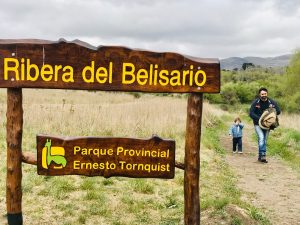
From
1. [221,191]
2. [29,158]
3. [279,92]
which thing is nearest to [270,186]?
[221,191]

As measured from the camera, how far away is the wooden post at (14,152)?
5309 mm

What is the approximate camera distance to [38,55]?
5.20 m

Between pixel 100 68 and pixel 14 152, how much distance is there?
1404 millimetres

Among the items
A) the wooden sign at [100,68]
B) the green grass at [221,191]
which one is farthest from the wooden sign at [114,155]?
the green grass at [221,191]

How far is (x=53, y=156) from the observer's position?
17.6 feet

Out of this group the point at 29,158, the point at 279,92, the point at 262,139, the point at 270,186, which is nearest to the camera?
the point at 29,158

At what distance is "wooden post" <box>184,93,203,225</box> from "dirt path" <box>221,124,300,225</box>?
1.72 meters

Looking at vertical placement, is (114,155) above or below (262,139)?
above

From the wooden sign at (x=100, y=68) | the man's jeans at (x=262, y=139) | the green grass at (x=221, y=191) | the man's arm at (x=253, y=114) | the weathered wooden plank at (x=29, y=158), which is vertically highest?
the wooden sign at (x=100, y=68)

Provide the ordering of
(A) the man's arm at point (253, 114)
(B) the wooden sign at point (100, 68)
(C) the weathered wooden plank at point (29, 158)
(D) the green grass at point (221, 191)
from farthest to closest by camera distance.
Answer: (A) the man's arm at point (253, 114) < (D) the green grass at point (221, 191) < (C) the weathered wooden plank at point (29, 158) < (B) the wooden sign at point (100, 68)

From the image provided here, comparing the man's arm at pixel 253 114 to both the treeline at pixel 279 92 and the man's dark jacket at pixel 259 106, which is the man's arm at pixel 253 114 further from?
the treeline at pixel 279 92

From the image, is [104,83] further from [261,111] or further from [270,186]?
[261,111]

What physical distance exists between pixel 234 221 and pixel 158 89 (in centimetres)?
199

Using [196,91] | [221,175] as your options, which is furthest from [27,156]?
[221,175]
